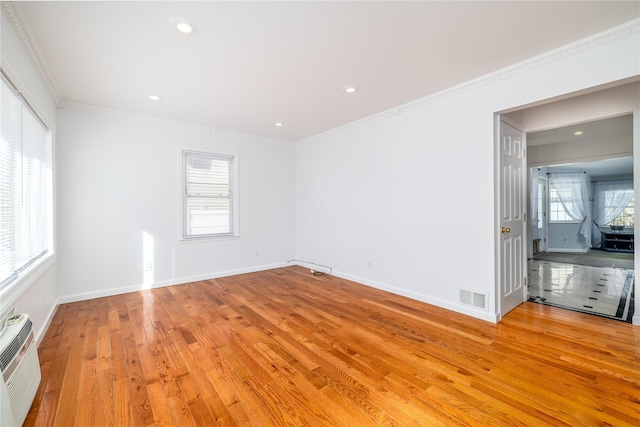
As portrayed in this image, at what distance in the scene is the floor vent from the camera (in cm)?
298

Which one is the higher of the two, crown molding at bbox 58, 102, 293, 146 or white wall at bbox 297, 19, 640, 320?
crown molding at bbox 58, 102, 293, 146

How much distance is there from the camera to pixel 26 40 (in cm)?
212

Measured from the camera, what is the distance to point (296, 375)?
6.57 feet

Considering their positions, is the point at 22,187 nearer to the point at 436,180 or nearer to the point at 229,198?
the point at 229,198

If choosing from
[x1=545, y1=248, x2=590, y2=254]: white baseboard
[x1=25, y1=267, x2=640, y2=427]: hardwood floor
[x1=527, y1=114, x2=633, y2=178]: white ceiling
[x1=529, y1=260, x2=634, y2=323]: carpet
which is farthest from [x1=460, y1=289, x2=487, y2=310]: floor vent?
[x1=545, y1=248, x2=590, y2=254]: white baseboard

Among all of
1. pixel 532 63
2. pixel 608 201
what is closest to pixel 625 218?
pixel 608 201

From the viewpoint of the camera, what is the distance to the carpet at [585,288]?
3.27 metres

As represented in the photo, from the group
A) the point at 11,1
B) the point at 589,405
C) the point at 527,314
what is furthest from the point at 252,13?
the point at 527,314

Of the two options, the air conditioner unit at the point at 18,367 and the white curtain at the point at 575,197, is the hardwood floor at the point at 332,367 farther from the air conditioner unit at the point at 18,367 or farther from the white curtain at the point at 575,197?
the white curtain at the point at 575,197

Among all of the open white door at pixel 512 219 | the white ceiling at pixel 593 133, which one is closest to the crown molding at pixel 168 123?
the open white door at pixel 512 219

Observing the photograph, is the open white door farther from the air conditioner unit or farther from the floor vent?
the air conditioner unit

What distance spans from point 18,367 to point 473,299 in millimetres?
3798

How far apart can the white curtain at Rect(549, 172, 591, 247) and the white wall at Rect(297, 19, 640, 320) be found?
25.1 ft

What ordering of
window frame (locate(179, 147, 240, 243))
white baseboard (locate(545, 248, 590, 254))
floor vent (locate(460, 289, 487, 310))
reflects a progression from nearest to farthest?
floor vent (locate(460, 289, 487, 310)), window frame (locate(179, 147, 240, 243)), white baseboard (locate(545, 248, 590, 254))
